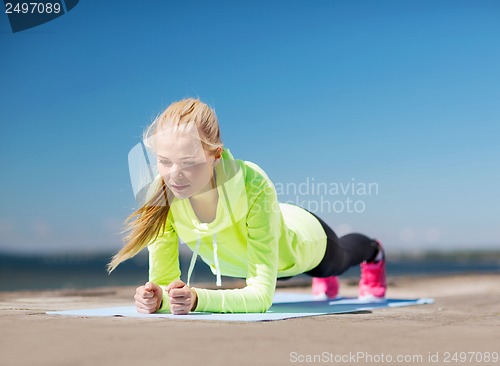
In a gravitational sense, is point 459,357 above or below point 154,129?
below

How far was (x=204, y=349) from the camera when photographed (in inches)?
61.3

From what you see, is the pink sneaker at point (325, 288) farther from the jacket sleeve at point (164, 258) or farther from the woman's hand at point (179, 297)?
the woman's hand at point (179, 297)

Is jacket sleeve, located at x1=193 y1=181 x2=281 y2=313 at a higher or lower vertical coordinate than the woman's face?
lower

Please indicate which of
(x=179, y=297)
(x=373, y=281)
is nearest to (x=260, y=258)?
(x=179, y=297)

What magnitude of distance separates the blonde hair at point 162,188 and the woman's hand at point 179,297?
373 mm

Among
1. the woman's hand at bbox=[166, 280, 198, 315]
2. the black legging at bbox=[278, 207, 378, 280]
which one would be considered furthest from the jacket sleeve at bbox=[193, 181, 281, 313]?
the black legging at bbox=[278, 207, 378, 280]

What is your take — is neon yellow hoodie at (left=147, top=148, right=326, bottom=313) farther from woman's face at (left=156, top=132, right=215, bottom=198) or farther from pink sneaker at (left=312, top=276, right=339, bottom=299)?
pink sneaker at (left=312, top=276, right=339, bottom=299)

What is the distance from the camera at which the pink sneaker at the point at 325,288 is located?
405 centimetres

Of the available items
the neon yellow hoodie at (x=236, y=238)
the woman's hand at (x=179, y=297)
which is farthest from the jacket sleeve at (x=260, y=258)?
the woman's hand at (x=179, y=297)

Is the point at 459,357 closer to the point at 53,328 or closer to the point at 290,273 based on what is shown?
the point at 53,328

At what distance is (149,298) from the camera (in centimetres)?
236

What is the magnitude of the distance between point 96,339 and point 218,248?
1236 millimetres

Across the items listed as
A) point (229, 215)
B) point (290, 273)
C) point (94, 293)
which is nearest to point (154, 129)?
point (229, 215)

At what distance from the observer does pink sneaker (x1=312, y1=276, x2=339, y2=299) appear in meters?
4.05
